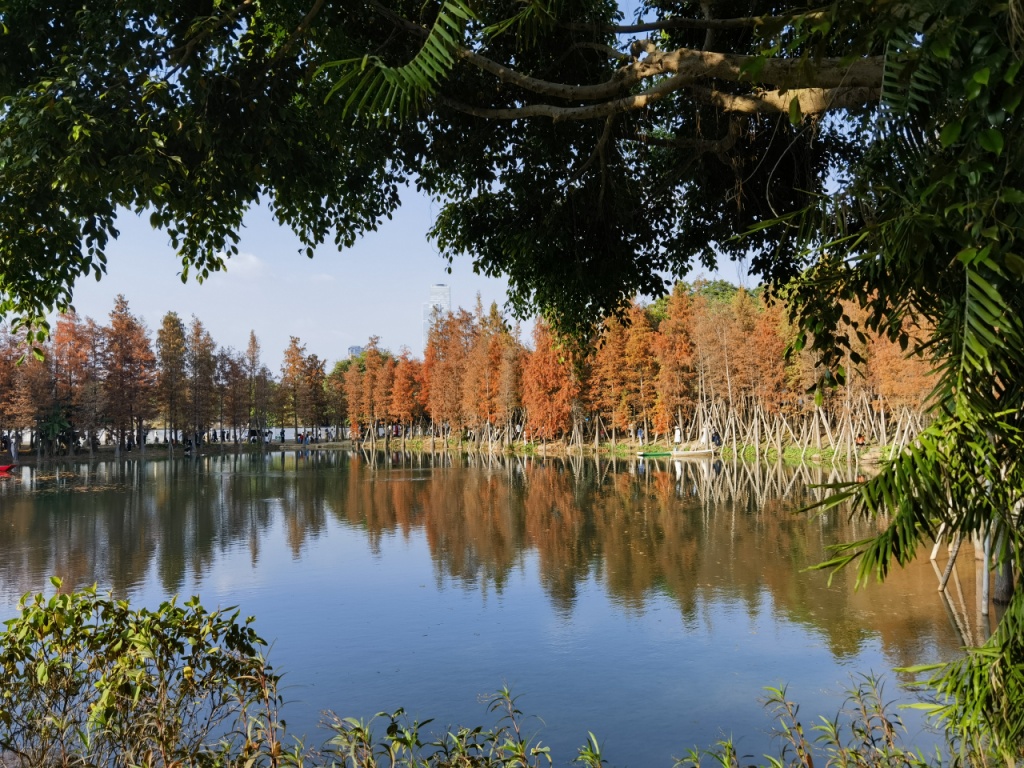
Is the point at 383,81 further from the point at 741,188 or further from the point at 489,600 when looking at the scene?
the point at 489,600

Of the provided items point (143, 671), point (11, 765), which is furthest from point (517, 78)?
point (11, 765)

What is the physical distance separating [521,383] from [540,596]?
37.6m

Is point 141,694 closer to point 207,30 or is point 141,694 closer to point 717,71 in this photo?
point 207,30

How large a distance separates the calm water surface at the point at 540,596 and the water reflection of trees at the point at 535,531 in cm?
8

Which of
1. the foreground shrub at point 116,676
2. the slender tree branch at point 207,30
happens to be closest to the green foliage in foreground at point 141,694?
the foreground shrub at point 116,676

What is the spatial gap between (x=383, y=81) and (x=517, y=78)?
1.63 m

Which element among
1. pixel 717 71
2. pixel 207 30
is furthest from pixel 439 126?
pixel 717 71

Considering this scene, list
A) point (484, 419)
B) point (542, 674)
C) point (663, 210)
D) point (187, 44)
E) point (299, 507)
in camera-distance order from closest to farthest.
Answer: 1. point (187, 44)
2. point (663, 210)
3. point (542, 674)
4. point (299, 507)
5. point (484, 419)

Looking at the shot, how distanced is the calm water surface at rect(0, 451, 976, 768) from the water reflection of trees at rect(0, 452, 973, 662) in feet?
0.27

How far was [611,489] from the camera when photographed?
26312mm

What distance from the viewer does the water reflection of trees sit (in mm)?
11633

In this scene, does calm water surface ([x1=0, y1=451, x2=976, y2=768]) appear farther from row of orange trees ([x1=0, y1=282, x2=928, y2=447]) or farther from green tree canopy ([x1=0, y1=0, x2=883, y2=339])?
row of orange trees ([x1=0, y1=282, x2=928, y2=447])

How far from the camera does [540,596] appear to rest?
12.0 metres

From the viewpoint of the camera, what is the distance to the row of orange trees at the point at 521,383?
117 feet
